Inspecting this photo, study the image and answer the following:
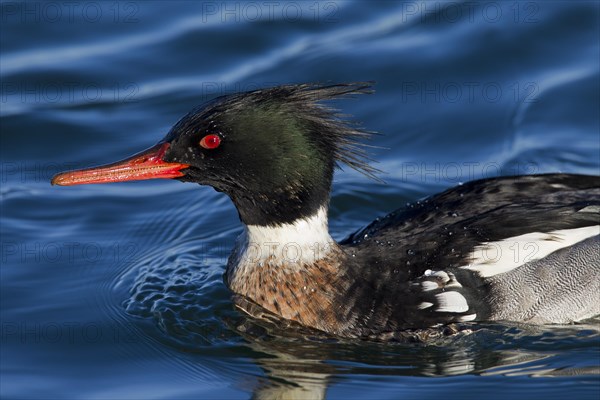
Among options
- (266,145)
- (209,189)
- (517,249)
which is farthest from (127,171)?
(209,189)

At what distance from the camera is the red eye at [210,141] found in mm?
7598

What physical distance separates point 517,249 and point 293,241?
1560mm

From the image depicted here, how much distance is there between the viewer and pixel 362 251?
8.02 meters

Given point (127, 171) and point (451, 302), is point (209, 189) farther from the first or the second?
point (451, 302)

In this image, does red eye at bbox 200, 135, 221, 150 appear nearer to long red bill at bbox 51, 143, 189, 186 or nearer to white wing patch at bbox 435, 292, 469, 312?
long red bill at bbox 51, 143, 189, 186

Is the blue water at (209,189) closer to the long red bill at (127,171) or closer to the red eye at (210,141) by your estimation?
the long red bill at (127,171)
